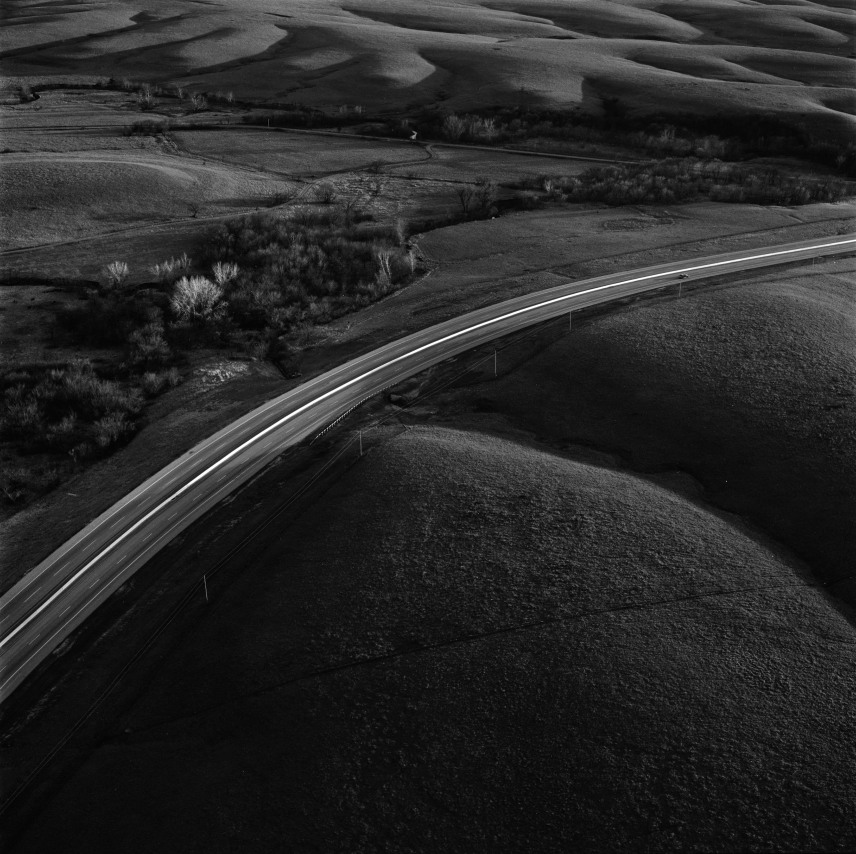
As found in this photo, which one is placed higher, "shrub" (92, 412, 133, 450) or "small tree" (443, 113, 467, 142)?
"small tree" (443, 113, 467, 142)

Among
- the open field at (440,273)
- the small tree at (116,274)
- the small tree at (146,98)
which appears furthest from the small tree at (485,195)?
the small tree at (146,98)

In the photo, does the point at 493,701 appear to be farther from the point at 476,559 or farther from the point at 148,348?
the point at 148,348

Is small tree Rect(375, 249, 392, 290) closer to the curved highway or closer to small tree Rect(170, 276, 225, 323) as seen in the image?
the curved highway

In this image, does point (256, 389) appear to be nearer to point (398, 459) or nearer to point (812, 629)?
point (398, 459)

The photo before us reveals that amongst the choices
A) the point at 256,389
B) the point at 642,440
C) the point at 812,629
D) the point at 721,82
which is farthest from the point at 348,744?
the point at 721,82

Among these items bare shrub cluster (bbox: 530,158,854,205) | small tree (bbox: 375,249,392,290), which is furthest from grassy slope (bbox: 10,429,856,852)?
bare shrub cluster (bbox: 530,158,854,205)

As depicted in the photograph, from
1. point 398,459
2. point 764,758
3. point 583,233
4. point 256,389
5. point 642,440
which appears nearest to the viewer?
point 764,758
